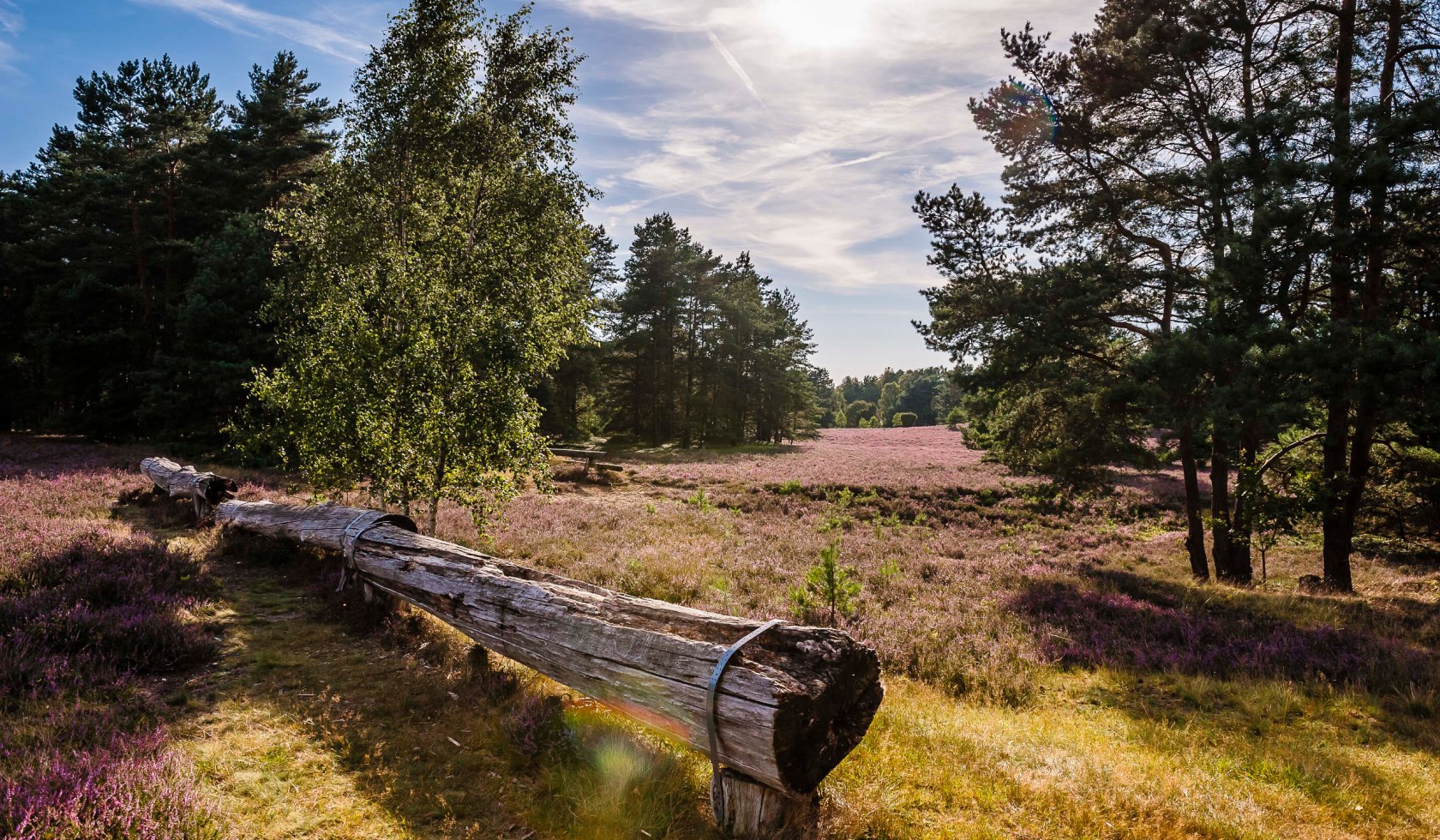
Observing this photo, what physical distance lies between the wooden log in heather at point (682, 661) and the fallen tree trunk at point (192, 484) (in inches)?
359

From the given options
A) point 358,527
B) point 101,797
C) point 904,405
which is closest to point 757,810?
point 101,797

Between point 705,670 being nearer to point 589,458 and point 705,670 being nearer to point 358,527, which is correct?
point 358,527

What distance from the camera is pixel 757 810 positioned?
3684 mm

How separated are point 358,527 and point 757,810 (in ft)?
23.3

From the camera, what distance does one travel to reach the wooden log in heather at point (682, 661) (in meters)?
3.55

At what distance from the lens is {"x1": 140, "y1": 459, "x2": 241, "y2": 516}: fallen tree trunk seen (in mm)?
12117

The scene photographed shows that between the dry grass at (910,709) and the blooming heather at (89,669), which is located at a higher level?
the blooming heather at (89,669)

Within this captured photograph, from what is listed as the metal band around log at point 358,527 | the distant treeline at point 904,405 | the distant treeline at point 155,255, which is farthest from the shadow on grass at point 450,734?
the distant treeline at point 904,405

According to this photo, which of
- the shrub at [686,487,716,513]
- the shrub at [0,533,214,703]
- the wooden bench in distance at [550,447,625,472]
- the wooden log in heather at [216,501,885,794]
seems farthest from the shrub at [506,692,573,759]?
the wooden bench in distance at [550,447,625,472]

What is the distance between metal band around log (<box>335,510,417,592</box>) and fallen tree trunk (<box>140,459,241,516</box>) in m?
6.05

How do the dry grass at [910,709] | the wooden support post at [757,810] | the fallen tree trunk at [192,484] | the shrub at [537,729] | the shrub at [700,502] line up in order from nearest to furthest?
1. the wooden support post at [757,810]
2. the dry grass at [910,709]
3. the shrub at [537,729]
4. the fallen tree trunk at [192,484]
5. the shrub at [700,502]

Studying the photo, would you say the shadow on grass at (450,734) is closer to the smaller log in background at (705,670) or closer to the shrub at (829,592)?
the smaller log in background at (705,670)

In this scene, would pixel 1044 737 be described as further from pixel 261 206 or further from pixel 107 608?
pixel 261 206

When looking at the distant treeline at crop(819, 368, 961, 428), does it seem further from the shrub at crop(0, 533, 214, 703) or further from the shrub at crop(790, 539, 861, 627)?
the shrub at crop(0, 533, 214, 703)
